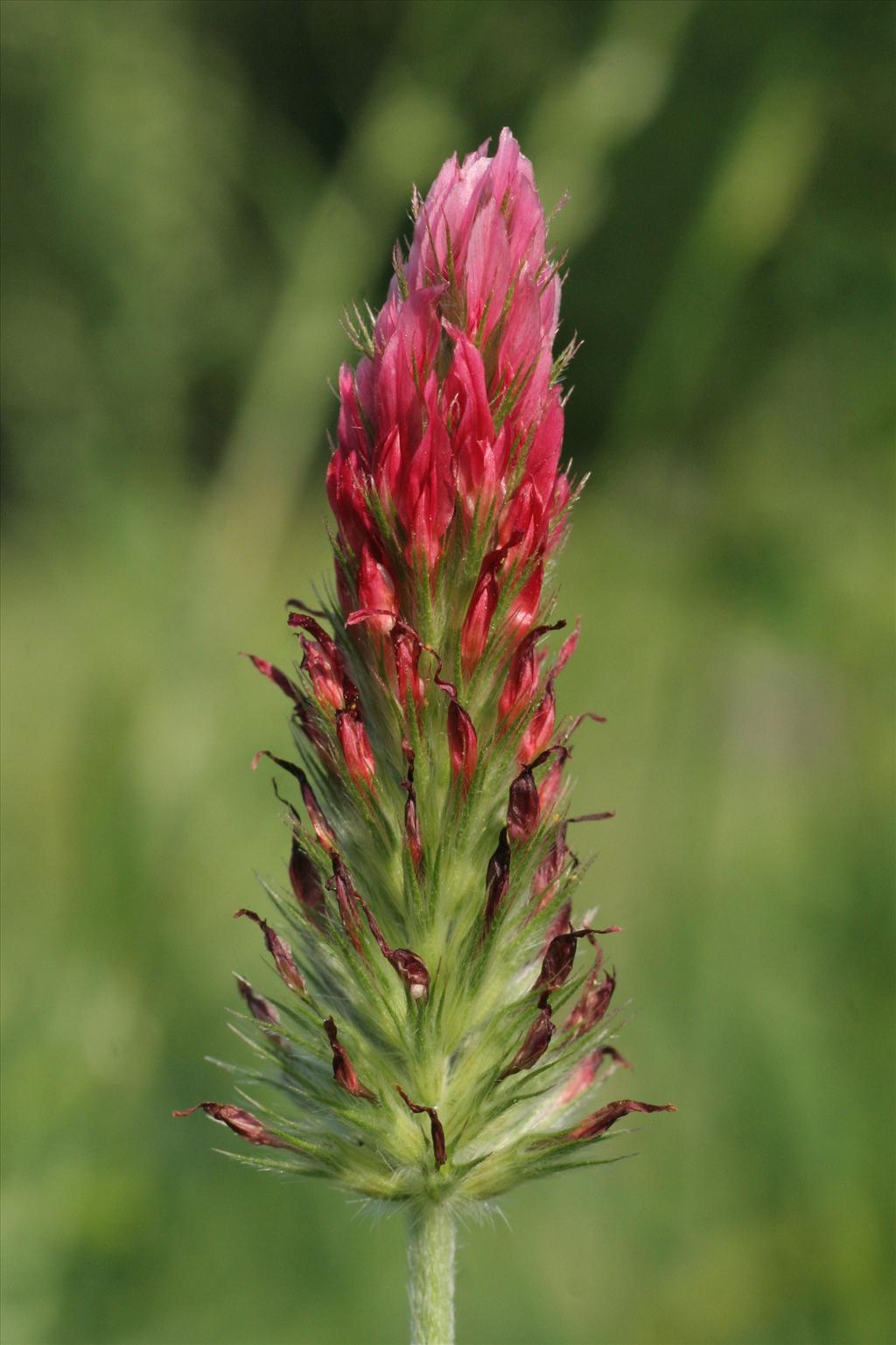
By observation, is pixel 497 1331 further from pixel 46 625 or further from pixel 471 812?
pixel 46 625

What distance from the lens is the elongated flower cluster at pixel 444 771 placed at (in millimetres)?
1805

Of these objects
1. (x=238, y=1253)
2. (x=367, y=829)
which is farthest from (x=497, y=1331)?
(x=367, y=829)

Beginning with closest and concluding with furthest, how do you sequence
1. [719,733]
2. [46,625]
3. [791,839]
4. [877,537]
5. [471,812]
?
[471,812]
[877,537]
[719,733]
[791,839]
[46,625]

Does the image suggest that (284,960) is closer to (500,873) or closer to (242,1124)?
(242,1124)

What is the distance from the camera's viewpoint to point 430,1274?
1.91 meters

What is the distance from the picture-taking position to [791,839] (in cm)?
731

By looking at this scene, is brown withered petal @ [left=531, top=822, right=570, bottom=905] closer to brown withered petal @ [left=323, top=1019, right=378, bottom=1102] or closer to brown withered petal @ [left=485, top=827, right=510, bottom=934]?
brown withered petal @ [left=485, top=827, right=510, bottom=934]

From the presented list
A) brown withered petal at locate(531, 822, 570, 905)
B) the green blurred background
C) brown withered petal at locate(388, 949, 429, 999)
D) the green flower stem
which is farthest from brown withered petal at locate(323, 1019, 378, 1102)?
the green blurred background

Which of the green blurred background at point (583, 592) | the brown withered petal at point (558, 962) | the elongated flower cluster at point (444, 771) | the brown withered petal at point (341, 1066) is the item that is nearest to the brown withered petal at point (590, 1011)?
the elongated flower cluster at point (444, 771)

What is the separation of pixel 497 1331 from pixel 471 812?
346 cm

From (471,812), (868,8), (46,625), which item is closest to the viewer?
(471,812)

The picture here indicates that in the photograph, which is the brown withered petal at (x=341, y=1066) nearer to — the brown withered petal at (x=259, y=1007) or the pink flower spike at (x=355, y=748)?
the brown withered petal at (x=259, y=1007)

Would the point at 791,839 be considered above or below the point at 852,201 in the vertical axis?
below

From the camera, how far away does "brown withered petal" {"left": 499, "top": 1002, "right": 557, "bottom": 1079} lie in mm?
1870
